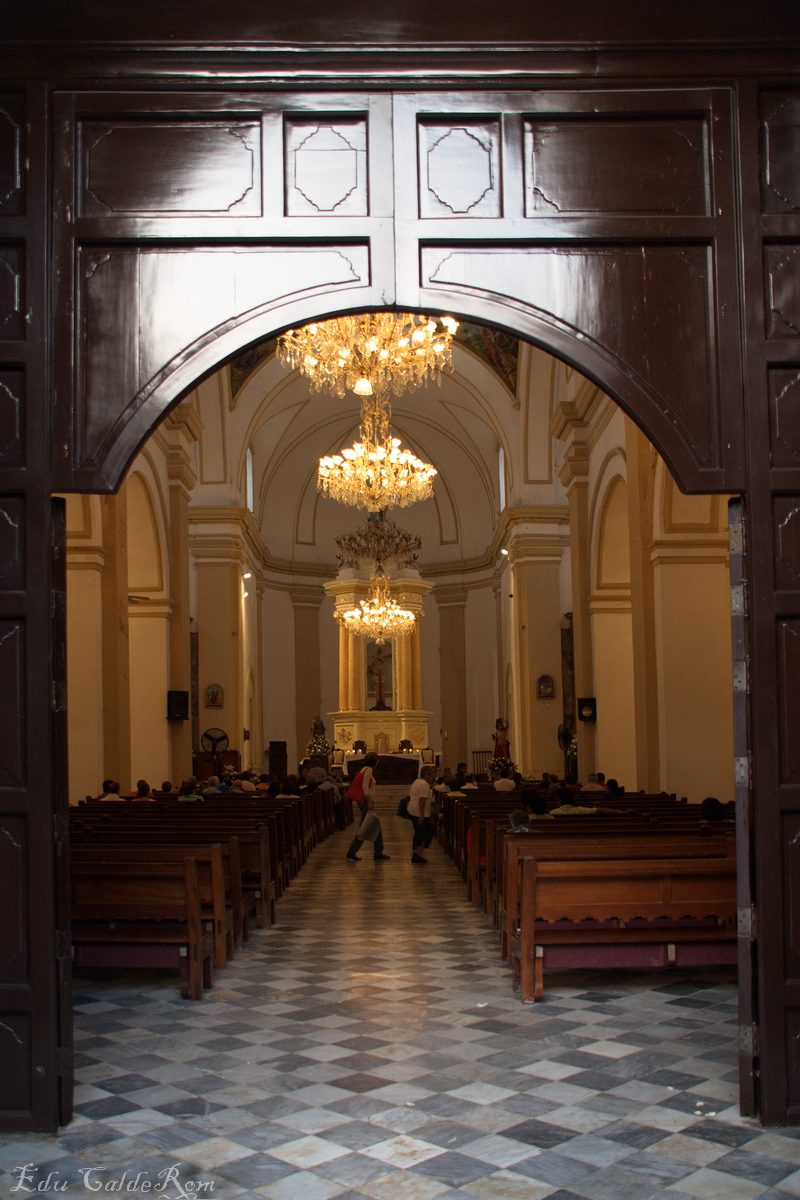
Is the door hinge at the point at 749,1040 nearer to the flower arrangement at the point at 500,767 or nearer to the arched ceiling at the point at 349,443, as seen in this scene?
the flower arrangement at the point at 500,767

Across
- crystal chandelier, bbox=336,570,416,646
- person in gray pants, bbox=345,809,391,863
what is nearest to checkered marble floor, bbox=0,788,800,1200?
person in gray pants, bbox=345,809,391,863

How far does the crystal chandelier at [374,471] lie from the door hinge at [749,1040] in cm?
1381

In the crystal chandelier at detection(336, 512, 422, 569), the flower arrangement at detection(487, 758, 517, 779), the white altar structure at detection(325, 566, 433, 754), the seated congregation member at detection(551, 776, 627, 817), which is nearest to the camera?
the seated congregation member at detection(551, 776, 627, 817)

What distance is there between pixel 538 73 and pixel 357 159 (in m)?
0.80

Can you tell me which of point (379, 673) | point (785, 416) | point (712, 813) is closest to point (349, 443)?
point (379, 673)

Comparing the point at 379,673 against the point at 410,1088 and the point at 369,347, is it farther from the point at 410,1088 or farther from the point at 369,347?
the point at 410,1088

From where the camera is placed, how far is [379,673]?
95.1ft

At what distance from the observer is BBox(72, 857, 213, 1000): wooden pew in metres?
6.21

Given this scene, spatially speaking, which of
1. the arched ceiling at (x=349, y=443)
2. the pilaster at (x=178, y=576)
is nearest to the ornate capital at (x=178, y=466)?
the pilaster at (x=178, y=576)

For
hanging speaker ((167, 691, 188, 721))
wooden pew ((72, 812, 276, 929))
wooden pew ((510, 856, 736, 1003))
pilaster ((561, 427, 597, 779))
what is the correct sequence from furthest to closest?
hanging speaker ((167, 691, 188, 721)) < pilaster ((561, 427, 597, 779)) < wooden pew ((72, 812, 276, 929)) < wooden pew ((510, 856, 736, 1003))

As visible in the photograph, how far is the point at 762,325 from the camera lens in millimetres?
4461

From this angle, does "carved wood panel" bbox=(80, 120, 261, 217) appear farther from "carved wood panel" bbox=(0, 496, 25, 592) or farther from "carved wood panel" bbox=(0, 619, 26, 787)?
"carved wood panel" bbox=(0, 619, 26, 787)
